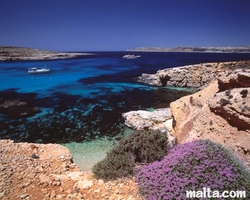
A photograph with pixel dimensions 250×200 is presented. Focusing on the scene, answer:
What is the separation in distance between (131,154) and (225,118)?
446 centimetres

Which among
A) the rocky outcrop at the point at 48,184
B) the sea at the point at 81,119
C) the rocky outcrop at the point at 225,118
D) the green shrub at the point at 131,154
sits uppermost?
the rocky outcrop at the point at 225,118

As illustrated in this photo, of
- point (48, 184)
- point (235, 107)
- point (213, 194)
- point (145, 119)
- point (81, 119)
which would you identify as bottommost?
point (81, 119)

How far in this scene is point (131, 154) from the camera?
6.59 metres

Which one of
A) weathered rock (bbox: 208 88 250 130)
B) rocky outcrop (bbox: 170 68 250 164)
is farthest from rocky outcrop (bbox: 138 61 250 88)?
weathered rock (bbox: 208 88 250 130)

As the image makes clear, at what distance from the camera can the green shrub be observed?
5980 millimetres

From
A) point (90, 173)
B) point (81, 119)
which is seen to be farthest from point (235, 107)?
point (81, 119)

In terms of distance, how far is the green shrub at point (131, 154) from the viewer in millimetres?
5980

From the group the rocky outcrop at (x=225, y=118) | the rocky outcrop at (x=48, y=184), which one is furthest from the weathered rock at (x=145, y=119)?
the rocky outcrop at (x=48, y=184)

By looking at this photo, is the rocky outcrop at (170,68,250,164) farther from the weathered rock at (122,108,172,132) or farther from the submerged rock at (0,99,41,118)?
the submerged rock at (0,99,41,118)

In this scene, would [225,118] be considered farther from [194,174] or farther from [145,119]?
[145,119]

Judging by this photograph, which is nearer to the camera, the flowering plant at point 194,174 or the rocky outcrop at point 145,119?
the flowering plant at point 194,174

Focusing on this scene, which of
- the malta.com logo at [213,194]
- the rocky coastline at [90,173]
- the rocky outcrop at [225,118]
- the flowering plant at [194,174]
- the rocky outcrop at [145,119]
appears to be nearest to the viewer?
the malta.com logo at [213,194]

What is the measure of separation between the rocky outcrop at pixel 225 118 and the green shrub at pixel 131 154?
7.29 ft

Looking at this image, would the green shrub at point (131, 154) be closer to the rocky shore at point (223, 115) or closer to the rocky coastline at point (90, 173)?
the rocky coastline at point (90, 173)
